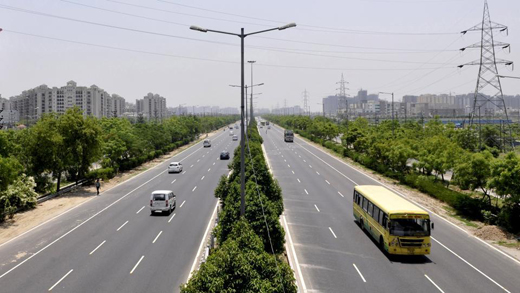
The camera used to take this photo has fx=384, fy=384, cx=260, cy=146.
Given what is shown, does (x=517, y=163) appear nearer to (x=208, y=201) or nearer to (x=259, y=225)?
(x=259, y=225)

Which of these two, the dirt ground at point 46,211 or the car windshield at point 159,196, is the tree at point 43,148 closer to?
the dirt ground at point 46,211

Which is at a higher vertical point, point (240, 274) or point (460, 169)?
point (460, 169)

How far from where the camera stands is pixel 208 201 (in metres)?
33.6

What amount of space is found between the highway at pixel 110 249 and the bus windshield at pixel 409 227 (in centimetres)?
1021

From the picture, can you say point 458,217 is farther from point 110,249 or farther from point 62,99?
point 62,99

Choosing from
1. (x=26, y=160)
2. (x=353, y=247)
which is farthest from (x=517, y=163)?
(x=26, y=160)

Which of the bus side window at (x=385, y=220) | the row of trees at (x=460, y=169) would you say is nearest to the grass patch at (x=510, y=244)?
the row of trees at (x=460, y=169)

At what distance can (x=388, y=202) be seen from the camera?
69.3ft

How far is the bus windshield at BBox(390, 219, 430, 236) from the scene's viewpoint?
1903 cm

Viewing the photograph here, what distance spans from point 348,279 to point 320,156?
166ft

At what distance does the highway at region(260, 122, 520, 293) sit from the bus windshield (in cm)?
153

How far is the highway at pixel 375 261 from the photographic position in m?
16.5

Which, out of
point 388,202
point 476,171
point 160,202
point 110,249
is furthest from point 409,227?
point 160,202

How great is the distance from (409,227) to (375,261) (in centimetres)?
240
